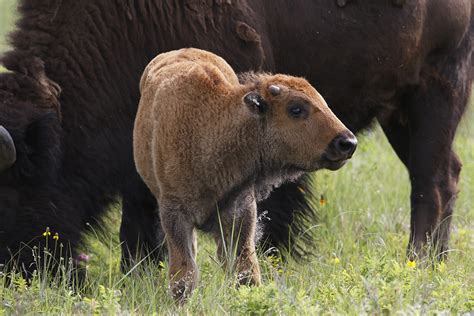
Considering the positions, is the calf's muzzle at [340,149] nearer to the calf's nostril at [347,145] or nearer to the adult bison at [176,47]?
the calf's nostril at [347,145]

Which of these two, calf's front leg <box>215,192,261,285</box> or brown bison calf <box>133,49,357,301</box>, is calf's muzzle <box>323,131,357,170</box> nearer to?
brown bison calf <box>133,49,357,301</box>

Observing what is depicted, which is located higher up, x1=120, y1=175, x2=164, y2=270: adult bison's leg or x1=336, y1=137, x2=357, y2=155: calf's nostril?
x1=336, y1=137, x2=357, y2=155: calf's nostril

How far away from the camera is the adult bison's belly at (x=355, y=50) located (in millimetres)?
7008

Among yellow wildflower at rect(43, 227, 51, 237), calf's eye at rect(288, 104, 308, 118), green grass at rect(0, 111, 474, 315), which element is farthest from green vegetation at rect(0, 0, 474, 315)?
calf's eye at rect(288, 104, 308, 118)

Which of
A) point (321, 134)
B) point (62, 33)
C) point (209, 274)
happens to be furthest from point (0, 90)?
point (321, 134)

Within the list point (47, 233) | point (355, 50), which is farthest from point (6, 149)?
point (355, 50)

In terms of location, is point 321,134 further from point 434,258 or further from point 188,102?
point 434,258

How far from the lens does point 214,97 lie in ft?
16.9

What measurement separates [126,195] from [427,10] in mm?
2408

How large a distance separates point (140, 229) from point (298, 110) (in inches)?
92.3

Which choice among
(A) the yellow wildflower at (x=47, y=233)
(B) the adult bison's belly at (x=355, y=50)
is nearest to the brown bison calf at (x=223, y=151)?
(A) the yellow wildflower at (x=47, y=233)

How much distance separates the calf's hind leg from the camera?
5.11 m

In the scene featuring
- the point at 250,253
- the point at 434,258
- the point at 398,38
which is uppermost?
the point at 398,38

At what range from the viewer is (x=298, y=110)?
4.91m
